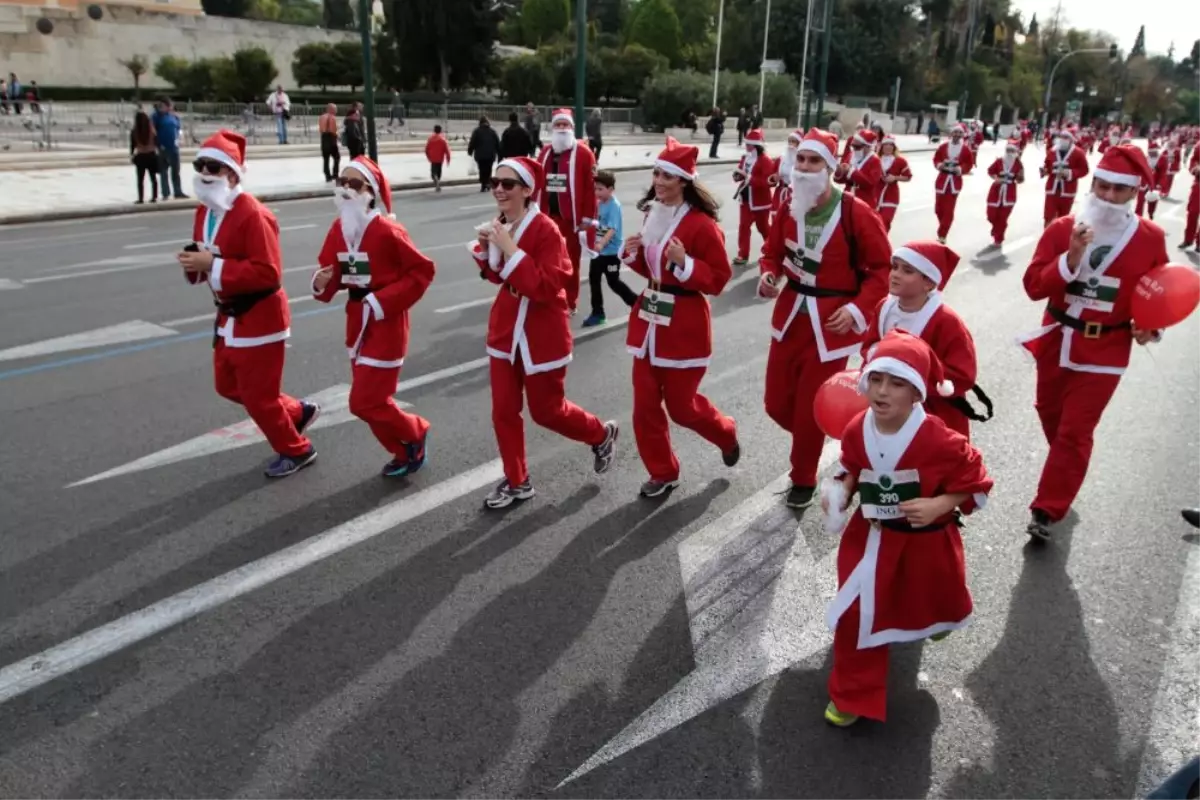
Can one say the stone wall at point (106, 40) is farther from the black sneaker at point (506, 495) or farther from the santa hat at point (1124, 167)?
the santa hat at point (1124, 167)

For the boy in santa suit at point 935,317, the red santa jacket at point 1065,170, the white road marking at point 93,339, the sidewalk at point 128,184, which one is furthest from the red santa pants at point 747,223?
the sidewalk at point 128,184

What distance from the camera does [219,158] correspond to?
17.4 ft

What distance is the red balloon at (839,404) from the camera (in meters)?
3.82

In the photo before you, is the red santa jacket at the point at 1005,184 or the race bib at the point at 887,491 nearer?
the race bib at the point at 887,491

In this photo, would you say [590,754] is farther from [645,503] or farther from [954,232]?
[954,232]

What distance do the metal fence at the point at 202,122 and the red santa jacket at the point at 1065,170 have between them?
1643cm

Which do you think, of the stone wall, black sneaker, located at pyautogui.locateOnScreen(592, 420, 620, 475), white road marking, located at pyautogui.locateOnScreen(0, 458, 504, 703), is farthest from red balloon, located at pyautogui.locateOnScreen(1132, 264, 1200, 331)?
the stone wall

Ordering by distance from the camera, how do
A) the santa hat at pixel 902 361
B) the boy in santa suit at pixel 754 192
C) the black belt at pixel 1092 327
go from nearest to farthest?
the santa hat at pixel 902 361 < the black belt at pixel 1092 327 < the boy in santa suit at pixel 754 192

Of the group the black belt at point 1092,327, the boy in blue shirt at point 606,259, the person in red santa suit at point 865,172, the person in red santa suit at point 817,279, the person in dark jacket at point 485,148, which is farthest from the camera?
the person in dark jacket at point 485,148

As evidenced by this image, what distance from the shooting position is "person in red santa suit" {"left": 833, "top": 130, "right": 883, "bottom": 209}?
47.8ft

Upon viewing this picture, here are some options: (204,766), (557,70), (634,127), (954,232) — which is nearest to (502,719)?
(204,766)

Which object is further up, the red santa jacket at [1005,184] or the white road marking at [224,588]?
the red santa jacket at [1005,184]

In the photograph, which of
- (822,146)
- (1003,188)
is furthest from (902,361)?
(1003,188)

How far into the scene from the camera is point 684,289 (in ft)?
17.1
